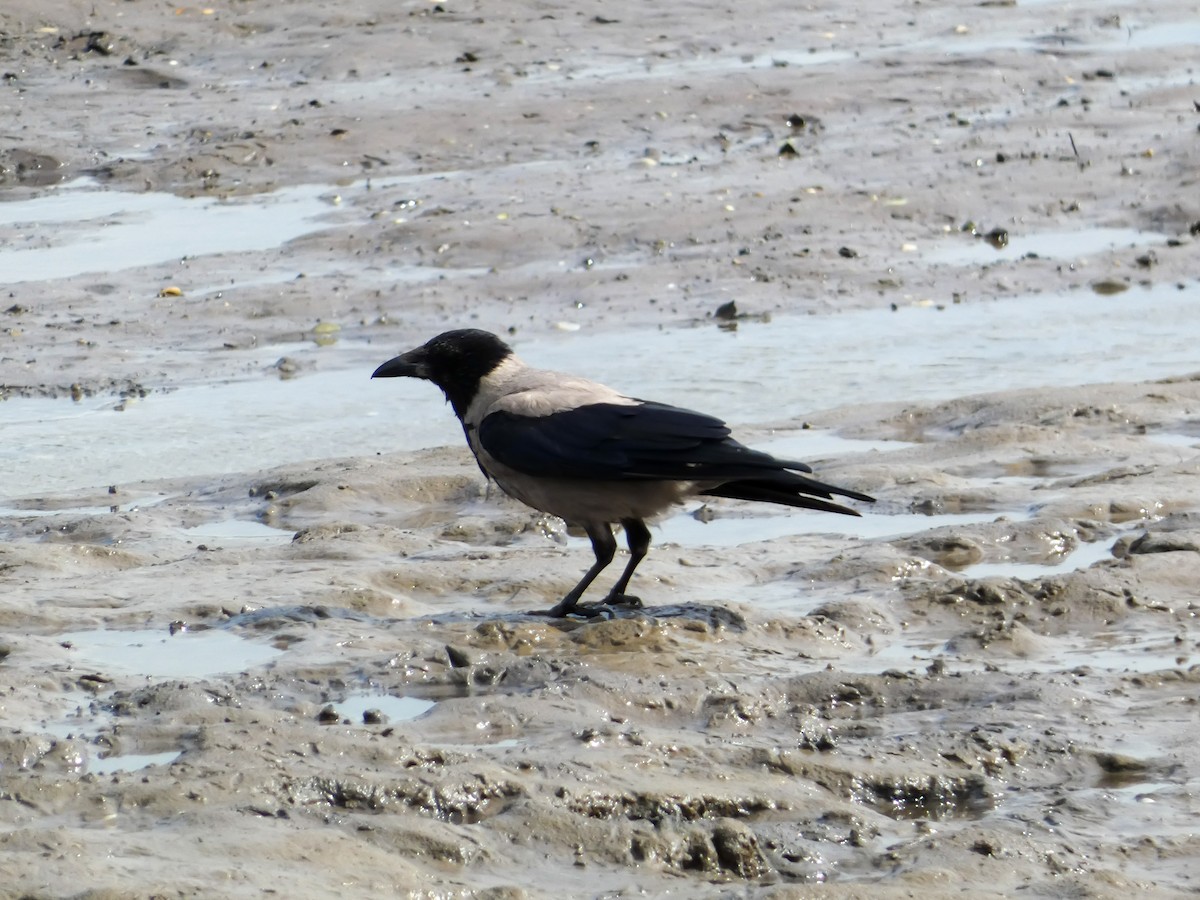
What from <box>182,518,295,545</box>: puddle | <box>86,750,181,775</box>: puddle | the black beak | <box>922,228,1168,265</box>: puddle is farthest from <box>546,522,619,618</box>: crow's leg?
<box>922,228,1168,265</box>: puddle

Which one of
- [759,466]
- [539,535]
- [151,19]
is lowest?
[539,535]

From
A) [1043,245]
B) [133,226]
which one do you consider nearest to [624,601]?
[1043,245]

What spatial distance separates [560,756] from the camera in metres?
4.39

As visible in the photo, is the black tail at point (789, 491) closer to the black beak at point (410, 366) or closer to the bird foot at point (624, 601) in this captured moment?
the bird foot at point (624, 601)

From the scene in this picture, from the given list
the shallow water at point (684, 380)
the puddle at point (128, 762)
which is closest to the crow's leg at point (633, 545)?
the puddle at point (128, 762)

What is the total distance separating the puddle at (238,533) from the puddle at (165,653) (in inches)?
51.6

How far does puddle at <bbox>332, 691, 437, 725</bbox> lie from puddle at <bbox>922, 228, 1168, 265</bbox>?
21.5 ft

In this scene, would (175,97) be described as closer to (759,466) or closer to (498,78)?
(498,78)

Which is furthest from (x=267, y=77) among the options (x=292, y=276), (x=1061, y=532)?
(x=1061, y=532)

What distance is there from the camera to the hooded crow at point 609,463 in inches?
224

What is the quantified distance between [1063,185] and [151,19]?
318 inches

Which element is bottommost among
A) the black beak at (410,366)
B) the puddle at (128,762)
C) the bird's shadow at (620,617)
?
the bird's shadow at (620,617)

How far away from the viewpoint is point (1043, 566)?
6.20m

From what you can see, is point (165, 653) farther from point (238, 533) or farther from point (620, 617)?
point (238, 533)
